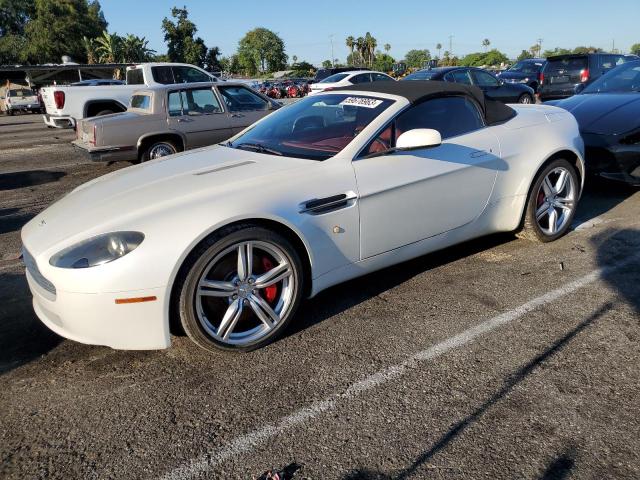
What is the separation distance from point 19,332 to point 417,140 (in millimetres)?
2812

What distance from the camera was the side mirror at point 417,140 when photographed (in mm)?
3424

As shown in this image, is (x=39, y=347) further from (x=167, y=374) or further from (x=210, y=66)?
(x=210, y=66)

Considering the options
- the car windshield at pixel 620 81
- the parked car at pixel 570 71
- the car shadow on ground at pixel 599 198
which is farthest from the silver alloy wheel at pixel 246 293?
the parked car at pixel 570 71

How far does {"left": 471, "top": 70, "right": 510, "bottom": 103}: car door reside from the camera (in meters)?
14.1

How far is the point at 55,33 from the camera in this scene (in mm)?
58656

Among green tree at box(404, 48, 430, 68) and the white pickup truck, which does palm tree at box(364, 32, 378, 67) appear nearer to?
green tree at box(404, 48, 430, 68)

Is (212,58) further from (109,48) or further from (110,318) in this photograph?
(110,318)

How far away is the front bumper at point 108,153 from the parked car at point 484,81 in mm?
7855

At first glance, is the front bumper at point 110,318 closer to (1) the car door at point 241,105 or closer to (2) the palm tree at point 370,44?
(1) the car door at point 241,105

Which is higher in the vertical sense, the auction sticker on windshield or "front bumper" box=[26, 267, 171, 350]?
the auction sticker on windshield

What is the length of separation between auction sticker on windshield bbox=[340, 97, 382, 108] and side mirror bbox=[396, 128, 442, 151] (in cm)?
45

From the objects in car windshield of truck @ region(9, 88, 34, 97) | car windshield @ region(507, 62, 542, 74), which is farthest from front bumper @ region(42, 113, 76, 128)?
car windshield of truck @ region(9, 88, 34, 97)

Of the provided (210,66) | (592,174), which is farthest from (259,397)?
(210,66)

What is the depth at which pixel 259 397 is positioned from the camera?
264 cm
